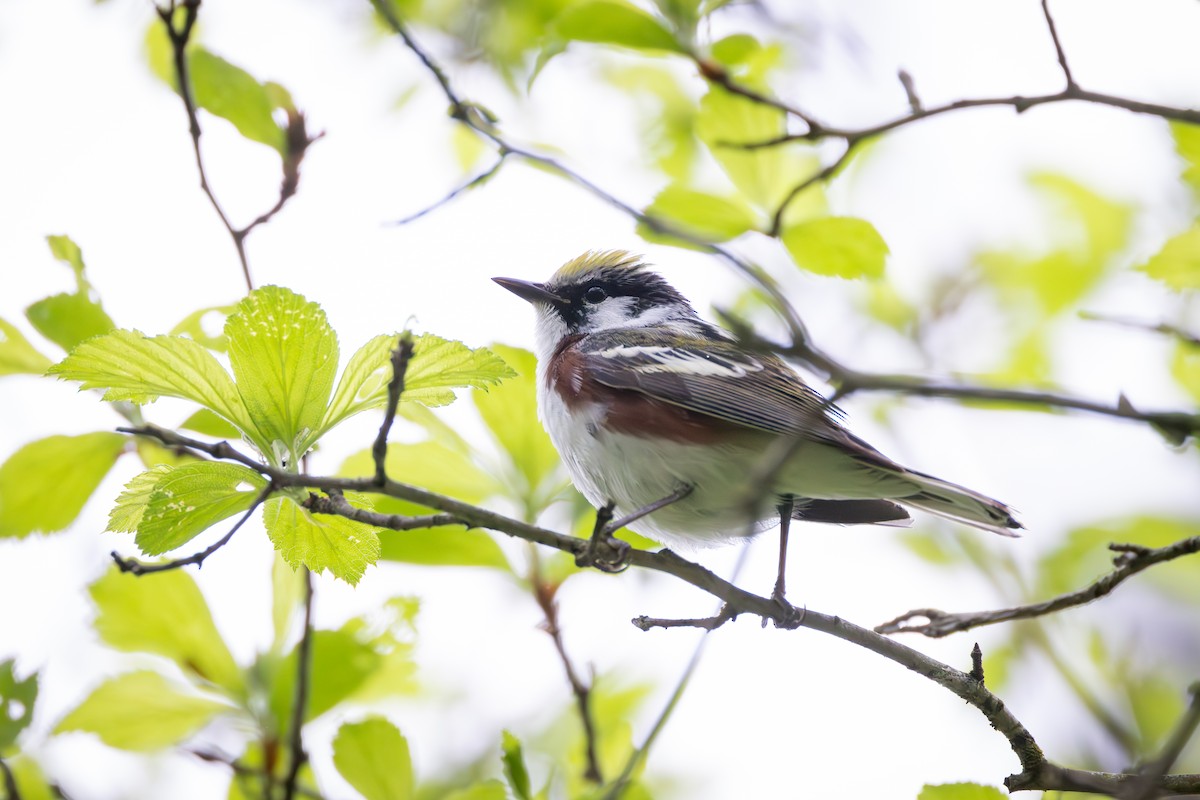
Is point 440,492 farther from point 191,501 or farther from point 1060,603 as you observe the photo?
Result: point 1060,603

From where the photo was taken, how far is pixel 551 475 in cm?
228

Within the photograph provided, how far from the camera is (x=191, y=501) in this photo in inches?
58.7

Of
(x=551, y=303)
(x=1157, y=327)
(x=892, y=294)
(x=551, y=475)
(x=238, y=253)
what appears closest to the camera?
(x=1157, y=327)

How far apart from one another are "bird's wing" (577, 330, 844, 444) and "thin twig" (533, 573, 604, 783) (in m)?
0.81

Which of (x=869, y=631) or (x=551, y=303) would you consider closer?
(x=869, y=631)

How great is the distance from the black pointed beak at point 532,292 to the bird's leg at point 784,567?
1.15m

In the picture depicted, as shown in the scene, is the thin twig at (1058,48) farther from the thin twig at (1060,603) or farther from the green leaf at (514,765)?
the green leaf at (514,765)

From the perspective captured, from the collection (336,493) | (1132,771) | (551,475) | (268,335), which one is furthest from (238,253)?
(1132,771)

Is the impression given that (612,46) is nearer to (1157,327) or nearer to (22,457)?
(1157,327)

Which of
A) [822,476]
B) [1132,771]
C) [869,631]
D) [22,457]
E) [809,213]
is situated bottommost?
[22,457]

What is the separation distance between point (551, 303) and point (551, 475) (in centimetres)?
158

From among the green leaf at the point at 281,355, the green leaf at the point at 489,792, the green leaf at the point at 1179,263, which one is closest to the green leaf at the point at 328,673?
the green leaf at the point at 489,792

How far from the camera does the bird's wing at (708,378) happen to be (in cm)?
285

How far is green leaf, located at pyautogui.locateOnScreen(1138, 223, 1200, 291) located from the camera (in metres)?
1.83
